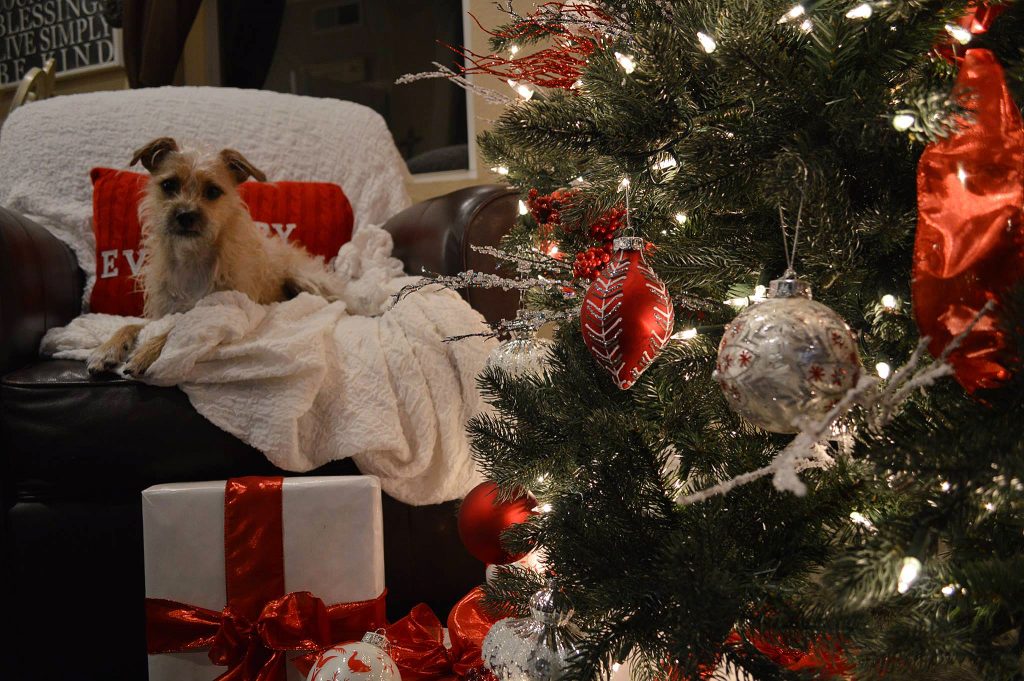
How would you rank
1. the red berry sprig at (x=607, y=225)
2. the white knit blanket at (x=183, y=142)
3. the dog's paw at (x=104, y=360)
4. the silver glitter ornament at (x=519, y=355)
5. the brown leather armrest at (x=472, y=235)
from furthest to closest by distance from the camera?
the white knit blanket at (x=183, y=142)
the brown leather armrest at (x=472, y=235)
the dog's paw at (x=104, y=360)
the silver glitter ornament at (x=519, y=355)
the red berry sprig at (x=607, y=225)

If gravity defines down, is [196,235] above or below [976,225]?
below

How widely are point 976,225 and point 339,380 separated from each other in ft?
3.16

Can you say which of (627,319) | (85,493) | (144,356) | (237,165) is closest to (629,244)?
(627,319)

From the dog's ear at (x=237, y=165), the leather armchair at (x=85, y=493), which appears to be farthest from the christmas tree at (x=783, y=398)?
the dog's ear at (x=237, y=165)

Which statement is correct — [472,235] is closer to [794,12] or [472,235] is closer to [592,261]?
[592,261]

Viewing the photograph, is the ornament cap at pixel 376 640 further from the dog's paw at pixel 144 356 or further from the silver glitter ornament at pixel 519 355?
the dog's paw at pixel 144 356

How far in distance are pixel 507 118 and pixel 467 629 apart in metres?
0.65

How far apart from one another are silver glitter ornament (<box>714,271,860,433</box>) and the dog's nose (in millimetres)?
1178

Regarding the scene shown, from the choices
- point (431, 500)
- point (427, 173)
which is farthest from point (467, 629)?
point (427, 173)

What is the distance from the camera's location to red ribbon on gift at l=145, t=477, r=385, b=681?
3.14 ft

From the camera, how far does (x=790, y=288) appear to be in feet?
1.91

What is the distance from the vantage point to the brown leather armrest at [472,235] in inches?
56.1

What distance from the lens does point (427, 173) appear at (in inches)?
98.7

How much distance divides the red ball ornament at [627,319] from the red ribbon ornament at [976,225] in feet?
0.69
